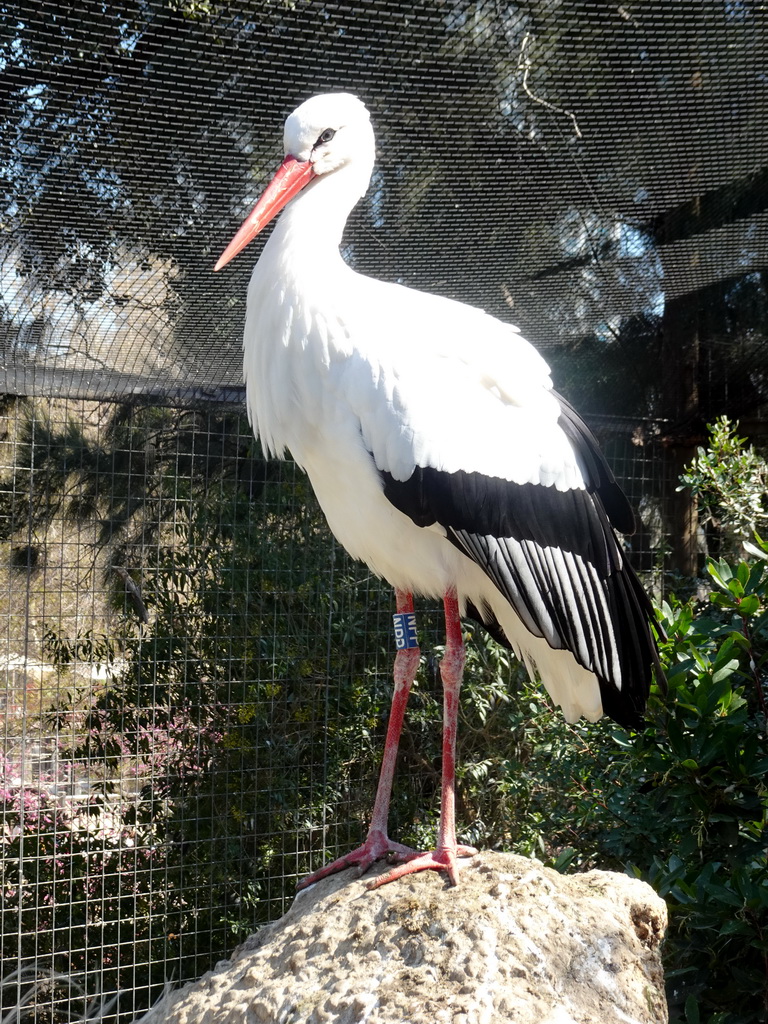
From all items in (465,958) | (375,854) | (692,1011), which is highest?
(375,854)

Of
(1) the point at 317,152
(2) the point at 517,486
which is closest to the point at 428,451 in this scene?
(2) the point at 517,486

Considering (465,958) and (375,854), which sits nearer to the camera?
(465,958)

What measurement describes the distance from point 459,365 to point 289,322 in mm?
404

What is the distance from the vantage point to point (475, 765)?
4348 mm

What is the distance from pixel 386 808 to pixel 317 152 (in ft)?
5.30

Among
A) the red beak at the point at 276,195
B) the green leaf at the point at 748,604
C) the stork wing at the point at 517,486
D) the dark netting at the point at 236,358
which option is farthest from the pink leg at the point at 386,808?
the dark netting at the point at 236,358

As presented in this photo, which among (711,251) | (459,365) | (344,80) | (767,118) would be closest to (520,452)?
(459,365)

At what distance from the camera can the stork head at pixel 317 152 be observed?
2385 mm

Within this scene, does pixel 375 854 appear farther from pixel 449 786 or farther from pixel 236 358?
pixel 236 358

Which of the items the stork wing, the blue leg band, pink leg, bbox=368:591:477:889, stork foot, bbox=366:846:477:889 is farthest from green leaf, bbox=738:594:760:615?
stork foot, bbox=366:846:477:889

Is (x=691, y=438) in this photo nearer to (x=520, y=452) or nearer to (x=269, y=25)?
(x=520, y=452)

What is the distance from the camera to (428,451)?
2162 millimetres

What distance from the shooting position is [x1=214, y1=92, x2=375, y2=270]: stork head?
2385 millimetres

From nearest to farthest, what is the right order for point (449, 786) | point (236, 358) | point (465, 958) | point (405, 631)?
point (465, 958), point (449, 786), point (405, 631), point (236, 358)
